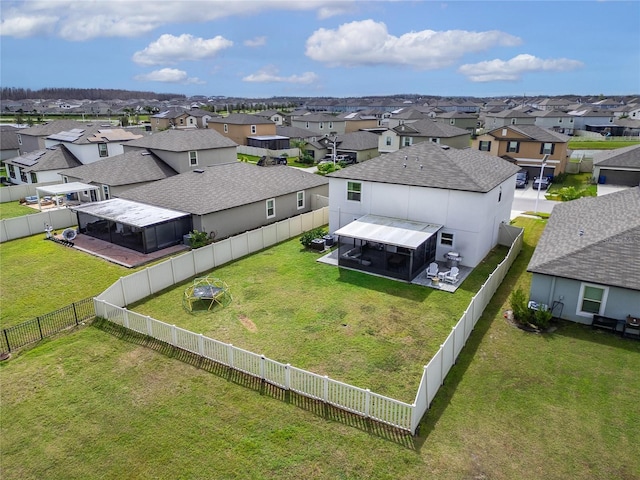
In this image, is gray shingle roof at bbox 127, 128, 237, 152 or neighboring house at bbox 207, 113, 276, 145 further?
neighboring house at bbox 207, 113, 276, 145

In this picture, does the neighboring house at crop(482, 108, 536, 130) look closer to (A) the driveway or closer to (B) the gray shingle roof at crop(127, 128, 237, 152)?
(A) the driveway

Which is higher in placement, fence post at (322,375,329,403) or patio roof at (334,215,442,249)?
patio roof at (334,215,442,249)

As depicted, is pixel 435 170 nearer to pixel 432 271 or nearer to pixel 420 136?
pixel 432 271

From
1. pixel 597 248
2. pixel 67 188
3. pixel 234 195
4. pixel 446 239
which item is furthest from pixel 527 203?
pixel 67 188

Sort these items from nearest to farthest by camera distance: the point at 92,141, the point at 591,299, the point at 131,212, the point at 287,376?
1. the point at 287,376
2. the point at 591,299
3. the point at 131,212
4. the point at 92,141

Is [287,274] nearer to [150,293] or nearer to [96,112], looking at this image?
[150,293]

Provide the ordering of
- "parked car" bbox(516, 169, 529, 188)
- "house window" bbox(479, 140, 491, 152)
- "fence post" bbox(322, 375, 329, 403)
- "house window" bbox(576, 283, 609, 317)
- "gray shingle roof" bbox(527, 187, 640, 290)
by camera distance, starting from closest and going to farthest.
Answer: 1. "fence post" bbox(322, 375, 329, 403)
2. "gray shingle roof" bbox(527, 187, 640, 290)
3. "house window" bbox(576, 283, 609, 317)
4. "parked car" bbox(516, 169, 529, 188)
5. "house window" bbox(479, 140, 491, 152)

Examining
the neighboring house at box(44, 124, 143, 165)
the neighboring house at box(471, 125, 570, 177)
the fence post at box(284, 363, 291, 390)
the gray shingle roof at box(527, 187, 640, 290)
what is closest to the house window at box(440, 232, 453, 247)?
the gray shingle roof at box(527, 187, 640, 290)

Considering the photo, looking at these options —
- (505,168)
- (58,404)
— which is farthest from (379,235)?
(58,404)
